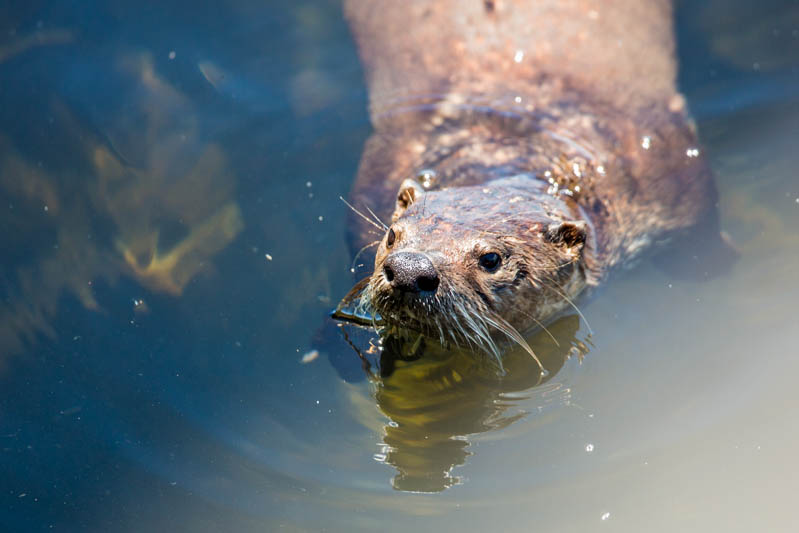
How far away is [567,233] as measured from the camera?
3.89 meters

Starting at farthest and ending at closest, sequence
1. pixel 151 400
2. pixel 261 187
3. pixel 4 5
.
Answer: pixel 4 5 < pixel 261 187 < pixel 151 400

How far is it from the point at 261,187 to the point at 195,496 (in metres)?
1.95

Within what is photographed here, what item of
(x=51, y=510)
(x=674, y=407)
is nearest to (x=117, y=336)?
(x=51, y=510)

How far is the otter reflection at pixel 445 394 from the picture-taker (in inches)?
149

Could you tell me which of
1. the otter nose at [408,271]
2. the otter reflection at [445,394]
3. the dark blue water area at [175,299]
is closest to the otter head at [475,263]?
the otter nose at [408,271]

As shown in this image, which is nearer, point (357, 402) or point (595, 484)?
point (595, 484)

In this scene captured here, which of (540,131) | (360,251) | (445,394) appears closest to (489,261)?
(445,394)

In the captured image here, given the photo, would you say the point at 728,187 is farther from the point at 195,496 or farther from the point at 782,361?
the point at 195,496

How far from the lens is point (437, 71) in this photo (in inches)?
202

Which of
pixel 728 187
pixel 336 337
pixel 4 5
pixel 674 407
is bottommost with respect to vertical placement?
pixel 674 407

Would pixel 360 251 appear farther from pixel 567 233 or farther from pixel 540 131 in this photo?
pixel 540 131

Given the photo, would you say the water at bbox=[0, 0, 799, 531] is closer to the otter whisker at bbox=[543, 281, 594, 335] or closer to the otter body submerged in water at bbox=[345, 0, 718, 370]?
the otter whisker at bbox=[543, 281, 594, 335]

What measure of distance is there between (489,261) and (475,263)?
7 cm

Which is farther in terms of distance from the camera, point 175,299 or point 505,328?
point 175,299
